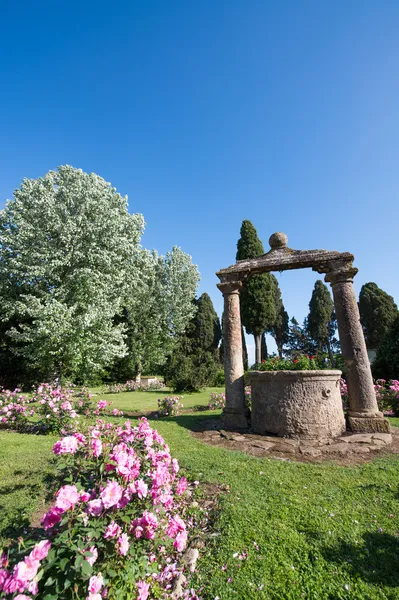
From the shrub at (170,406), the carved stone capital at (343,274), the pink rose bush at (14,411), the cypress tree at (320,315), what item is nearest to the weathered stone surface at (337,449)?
the carved stone capital at (343,274)

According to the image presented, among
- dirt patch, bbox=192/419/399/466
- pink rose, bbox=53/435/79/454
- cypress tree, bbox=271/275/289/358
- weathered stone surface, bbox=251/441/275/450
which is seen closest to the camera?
pink rose, bbox=53/435/79/454

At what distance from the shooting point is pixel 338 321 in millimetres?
6570

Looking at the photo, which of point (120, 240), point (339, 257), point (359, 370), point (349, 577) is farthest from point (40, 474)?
point (120, 240)

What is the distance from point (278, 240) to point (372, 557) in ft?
20.4

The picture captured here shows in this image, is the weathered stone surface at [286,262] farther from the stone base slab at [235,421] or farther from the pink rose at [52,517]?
the pink rose at [52,517]

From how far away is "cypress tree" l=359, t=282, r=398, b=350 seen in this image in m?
31.0

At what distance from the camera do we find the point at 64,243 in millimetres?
13578

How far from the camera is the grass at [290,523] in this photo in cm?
211

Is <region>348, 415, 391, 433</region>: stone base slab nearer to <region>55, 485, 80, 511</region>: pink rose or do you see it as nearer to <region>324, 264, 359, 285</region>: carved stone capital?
<region>324, 264, 359, 285</region>: carved stone capital

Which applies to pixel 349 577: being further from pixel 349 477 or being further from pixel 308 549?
pixel 349 477

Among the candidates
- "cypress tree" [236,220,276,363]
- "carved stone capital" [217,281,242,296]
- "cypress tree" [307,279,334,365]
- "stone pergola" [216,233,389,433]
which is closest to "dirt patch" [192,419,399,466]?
"stone pergola" [216,233,389,433]

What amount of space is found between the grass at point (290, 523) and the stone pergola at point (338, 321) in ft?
4.70

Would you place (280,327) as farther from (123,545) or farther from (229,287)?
(123,545)

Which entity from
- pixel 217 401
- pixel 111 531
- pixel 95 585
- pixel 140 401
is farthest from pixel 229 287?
pixel 140 401
